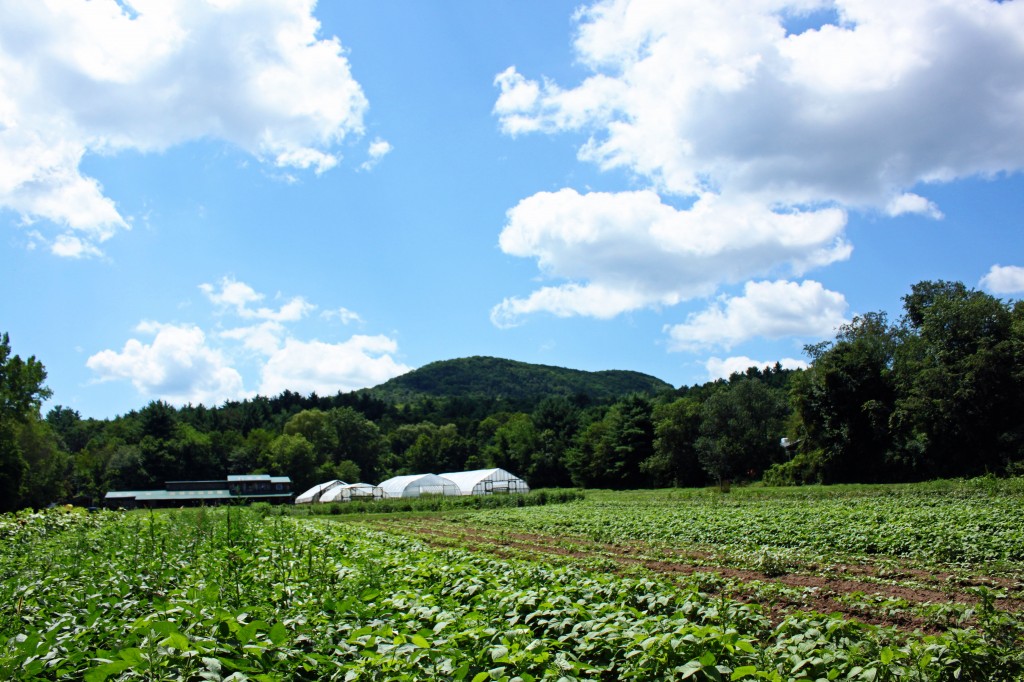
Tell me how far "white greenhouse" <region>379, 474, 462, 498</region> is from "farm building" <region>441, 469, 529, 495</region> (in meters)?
1.06

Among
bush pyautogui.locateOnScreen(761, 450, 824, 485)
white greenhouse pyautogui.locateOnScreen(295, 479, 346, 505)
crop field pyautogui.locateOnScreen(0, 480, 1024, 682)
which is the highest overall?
crop field pyautogui.locateOnScreen(0, 480, 1024, 682)

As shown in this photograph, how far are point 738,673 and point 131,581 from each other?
17.8 ft

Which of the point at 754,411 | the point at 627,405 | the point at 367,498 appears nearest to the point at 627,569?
the point at 367,498

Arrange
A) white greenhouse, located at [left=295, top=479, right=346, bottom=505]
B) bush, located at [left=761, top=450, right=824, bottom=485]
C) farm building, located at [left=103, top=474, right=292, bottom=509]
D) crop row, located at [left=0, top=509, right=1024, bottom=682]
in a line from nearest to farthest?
crop row, located at [left=0, top=509, right=1024, bottom=682]
bush, located at [left=761, top=450, right=824, bottom=485]
farm building, located at [left=103, top=474, right=292, bottom=509]
white greenhouse, located at [left=295, top=479, right=346, bottom=505]

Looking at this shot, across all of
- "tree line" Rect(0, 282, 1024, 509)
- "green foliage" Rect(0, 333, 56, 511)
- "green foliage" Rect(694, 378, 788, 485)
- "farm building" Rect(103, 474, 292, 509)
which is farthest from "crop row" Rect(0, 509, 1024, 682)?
"farm building" Rect(103, 474, 292, 509)

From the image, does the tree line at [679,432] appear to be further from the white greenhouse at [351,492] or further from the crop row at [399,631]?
the crop row at [399,631]

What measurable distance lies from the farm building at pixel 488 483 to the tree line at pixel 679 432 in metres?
13.1

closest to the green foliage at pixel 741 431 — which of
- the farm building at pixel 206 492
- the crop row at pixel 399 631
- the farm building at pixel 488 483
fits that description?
the farm building at pixel 488 483

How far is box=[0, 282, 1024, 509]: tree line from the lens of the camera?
39.8 m

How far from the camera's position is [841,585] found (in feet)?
36.1

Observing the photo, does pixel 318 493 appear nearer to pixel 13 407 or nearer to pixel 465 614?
pixel 13 407

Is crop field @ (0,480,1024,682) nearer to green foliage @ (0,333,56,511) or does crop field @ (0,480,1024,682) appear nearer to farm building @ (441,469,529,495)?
green foliage @ (0,333,56,511)

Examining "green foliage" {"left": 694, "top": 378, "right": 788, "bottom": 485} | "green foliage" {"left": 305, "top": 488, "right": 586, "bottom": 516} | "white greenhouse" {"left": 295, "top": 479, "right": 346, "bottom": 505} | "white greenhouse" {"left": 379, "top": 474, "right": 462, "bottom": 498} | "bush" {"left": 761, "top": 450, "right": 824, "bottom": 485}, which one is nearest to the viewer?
"green foliage" {"left": 305, "top": 488, "right": 586, "bottom": 516}

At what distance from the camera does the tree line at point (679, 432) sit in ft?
131
